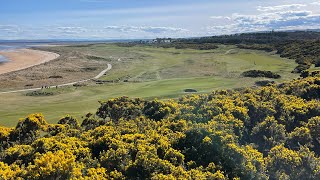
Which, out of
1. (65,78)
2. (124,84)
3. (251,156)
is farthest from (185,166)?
(65,78)

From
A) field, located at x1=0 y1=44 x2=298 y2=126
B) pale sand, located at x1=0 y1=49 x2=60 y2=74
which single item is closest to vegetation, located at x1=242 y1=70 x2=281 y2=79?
field, located at x1=0 y1=44 x2=298 y2=126

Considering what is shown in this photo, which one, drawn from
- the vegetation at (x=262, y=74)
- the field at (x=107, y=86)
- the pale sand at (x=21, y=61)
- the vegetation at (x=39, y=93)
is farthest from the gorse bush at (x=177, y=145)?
the pale sand at (x=21, y=61)

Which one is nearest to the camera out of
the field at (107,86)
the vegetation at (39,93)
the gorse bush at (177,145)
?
the gorse bush at (177,145)

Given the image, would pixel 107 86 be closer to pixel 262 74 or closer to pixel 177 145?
pixel 262 74

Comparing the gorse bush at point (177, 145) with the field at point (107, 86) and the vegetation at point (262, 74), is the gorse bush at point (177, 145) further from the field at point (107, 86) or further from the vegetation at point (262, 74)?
the vegetation at point (262, 74)

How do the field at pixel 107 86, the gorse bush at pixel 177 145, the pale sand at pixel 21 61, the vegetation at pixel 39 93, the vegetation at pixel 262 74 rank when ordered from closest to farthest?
the gorse bush at pixel 177 145 → the field at pixel 107 86 → the vegetation at pixel 39 93 → the vegetation at pixel 262 74 → the pale sand at pixel 21 61

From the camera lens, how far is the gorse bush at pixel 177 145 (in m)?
14.2

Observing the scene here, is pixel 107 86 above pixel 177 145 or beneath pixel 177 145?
beneath

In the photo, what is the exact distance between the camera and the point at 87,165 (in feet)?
49.5

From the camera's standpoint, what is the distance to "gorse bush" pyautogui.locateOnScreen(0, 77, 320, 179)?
14.2 metres

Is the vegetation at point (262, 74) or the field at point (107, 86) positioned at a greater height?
the vegetation at point (262, 74)

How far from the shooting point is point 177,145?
17.4 m

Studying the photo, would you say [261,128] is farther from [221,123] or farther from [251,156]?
[251,156]

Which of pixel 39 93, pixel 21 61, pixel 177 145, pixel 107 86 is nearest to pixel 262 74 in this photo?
pixel 107 86
